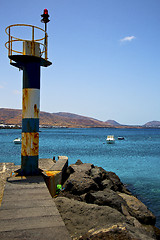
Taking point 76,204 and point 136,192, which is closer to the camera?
point 76,204

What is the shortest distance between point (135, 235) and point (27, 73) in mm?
5930

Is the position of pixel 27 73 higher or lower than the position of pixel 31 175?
higher

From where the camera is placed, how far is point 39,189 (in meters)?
6.29

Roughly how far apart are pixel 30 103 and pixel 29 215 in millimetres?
4026

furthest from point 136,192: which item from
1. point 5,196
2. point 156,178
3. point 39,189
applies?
point 5,196

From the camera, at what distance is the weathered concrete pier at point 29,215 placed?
386 centimetres

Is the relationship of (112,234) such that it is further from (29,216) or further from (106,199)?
(106,199)

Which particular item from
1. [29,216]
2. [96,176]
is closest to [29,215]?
[29,216]

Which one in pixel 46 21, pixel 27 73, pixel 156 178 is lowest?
pixel 156 178

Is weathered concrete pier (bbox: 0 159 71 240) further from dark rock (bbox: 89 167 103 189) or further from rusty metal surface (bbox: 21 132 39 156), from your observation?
dark rock (bbox: 89 167 103 189)

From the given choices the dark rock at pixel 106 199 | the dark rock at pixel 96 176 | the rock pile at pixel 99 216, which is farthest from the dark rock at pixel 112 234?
the dark rock at pixel 96 176

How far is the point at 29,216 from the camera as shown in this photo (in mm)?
4555

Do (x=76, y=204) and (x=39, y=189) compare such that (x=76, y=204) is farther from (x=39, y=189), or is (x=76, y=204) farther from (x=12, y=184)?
(x=12, y=184)

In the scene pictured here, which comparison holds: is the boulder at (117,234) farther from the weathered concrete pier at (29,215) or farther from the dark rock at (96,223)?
the weathered concrete pier at (29,215)
